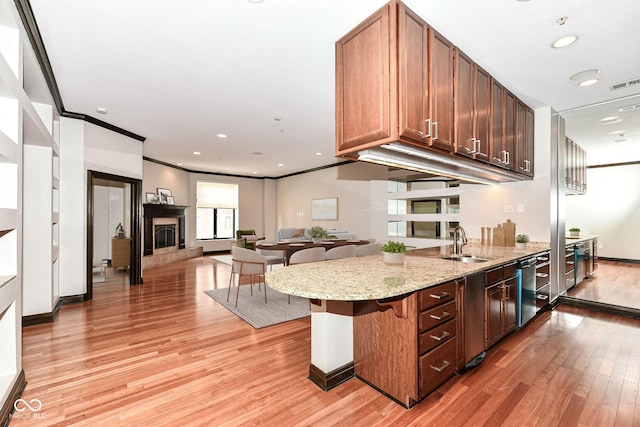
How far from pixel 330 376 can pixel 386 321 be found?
59 cm

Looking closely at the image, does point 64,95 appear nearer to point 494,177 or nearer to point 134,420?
point 134,420

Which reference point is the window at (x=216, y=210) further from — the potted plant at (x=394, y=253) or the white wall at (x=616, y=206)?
the white wall at (x=616, y=206)

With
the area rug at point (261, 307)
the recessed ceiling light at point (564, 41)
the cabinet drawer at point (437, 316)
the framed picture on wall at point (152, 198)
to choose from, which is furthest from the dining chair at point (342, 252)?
the framed picture on wall at point (152, 198)

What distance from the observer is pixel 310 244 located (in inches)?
193

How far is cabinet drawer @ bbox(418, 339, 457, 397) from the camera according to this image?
5.98 ft

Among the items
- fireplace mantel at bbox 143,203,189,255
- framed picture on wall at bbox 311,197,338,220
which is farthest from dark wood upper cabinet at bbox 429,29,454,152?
fireplace mantel at bbox 143,203,189,255

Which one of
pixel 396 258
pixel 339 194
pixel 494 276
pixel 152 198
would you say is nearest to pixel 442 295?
pixel 396 258

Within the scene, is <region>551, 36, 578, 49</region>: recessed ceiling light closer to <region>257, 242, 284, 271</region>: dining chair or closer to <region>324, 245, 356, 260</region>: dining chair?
<region>324, 245, 356, 260</region>: dining chair

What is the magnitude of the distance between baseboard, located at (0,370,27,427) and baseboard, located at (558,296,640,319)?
5.56 m

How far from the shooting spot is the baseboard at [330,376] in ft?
6.76

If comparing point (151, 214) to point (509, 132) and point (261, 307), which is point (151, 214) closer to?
point (261, 307)

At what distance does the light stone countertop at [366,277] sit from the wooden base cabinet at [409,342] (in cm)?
11

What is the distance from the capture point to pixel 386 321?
195 centimetres

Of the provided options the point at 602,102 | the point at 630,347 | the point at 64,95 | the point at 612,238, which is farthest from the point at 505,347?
the point at 64,95
